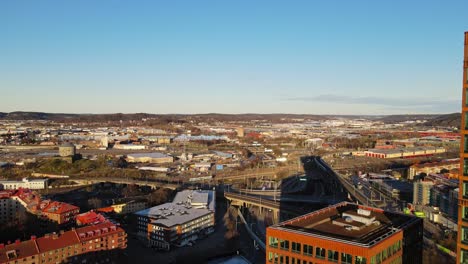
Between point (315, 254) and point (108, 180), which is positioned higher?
point (315, 254)

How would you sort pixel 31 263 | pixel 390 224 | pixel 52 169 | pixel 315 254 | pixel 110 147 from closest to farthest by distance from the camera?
pixel 315 254 < pixel 390 224 < pixel 31 263 < pixel 52 169 < pixel 110 147

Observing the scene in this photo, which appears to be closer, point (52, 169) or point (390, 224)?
point (390, 224)

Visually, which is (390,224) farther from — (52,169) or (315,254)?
(52,169)

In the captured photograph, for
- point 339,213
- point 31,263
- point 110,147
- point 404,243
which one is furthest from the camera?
point 110,147

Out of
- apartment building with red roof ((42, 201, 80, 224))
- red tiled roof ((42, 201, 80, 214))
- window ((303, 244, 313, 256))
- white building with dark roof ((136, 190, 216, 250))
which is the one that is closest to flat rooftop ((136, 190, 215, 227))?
white building with dark roof ((136, 190, 216, 250))

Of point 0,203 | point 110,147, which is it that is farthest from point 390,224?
point 110,147

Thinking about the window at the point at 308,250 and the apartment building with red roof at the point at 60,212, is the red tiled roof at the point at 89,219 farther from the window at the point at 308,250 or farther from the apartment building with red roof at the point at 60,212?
the window at the point at 308,250
